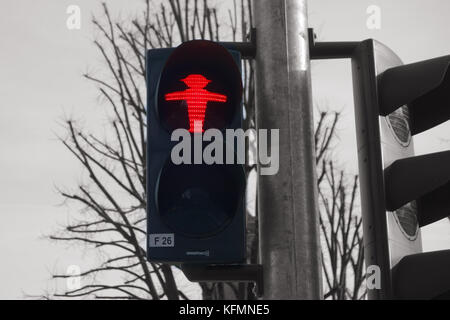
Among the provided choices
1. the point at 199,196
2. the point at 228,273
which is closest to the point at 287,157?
the point at 199,196

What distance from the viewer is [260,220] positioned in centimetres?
282

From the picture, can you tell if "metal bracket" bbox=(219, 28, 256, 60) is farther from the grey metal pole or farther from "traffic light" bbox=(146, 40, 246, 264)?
"traffic light" bbox=(146, 40, 246, 264)

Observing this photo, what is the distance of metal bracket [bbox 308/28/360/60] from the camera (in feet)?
9.78

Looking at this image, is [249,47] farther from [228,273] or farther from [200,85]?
[228,273]

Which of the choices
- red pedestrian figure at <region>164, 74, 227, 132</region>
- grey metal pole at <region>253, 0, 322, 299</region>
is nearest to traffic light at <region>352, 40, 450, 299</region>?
grey metal pole at <region>253, 0, 322, 299</region>

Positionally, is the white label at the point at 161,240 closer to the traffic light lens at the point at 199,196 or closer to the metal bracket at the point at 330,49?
the traffic light lens at the point at 199,196

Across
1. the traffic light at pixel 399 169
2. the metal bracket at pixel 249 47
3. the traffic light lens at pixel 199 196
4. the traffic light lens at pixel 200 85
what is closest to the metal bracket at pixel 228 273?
the traffic light lens at pixel 199 196

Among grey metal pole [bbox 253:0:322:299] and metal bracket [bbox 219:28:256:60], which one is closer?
grey metal pole [bbox 253:0:322:299]

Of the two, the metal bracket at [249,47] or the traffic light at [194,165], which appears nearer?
the traffic light at [194,165]

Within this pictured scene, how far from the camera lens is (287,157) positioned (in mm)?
2789

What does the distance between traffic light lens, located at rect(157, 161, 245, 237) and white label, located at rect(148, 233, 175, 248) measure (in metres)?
0.09

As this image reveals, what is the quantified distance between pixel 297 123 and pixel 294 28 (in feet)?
1.27

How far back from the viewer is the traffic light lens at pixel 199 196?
2.62 m

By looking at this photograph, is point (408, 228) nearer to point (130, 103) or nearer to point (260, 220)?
point (260, 220)
